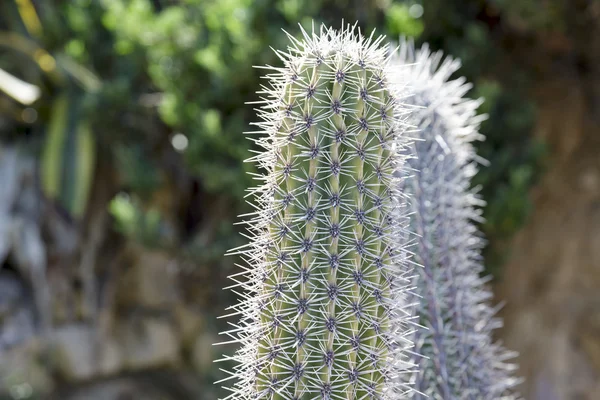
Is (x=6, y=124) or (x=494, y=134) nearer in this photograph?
(x=494, y=134)

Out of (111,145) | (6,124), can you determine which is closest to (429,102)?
(111,145)

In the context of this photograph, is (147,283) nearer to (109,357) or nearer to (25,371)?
(109,357)

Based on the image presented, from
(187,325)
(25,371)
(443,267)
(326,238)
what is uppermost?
(187,325)

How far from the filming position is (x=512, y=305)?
198 inches

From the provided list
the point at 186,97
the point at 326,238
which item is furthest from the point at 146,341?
the point at 326,238

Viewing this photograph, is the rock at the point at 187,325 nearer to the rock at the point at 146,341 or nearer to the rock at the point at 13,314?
the rock at the point at 146,341

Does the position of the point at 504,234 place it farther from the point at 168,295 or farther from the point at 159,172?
the point at 168,295

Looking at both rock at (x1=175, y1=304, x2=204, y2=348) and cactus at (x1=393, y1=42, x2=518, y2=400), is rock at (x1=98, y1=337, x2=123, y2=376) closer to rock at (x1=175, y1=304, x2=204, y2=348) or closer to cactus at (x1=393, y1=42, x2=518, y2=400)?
rock at (x1=175, y1=304, x2=204, y2=348)

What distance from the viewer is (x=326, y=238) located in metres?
1.29

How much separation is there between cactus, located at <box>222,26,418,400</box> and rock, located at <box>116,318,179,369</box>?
4461mm

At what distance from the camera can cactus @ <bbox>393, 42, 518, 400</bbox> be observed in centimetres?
176

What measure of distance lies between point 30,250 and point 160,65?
1.91m

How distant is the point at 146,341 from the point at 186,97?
8.02ft

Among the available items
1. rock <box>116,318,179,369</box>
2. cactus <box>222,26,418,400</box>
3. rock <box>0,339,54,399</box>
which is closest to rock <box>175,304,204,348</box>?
rock <box>116,318,179,369</box>
